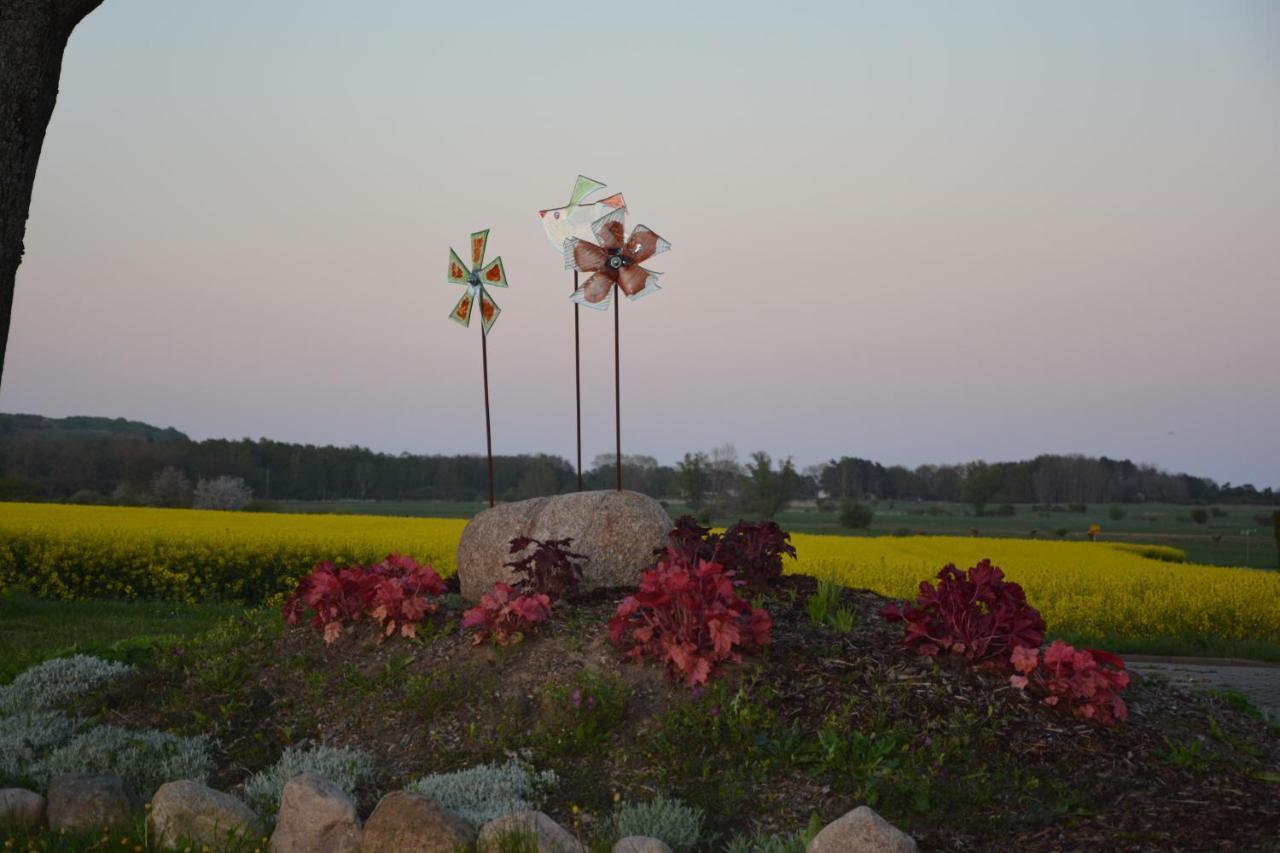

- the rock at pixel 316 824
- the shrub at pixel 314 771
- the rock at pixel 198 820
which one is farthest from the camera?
the shrub at pixel 314 771

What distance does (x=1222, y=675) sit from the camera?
978 cm

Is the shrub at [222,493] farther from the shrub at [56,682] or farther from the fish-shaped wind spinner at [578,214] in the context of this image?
the fish-shaped wind spinner at [578,214]

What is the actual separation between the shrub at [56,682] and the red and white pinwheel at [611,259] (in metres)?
4.66

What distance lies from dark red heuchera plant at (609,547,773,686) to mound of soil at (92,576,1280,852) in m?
0.14

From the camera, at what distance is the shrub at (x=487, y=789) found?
4.92 metres

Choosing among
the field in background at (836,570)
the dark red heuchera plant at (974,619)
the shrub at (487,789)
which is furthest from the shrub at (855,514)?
the shrub at (487,789)

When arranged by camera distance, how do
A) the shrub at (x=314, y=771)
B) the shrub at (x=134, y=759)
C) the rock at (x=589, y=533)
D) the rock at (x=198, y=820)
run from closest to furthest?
the rock at (x=198, y=820), the shrub at (x=314, y=771), the shrub at (x=134, y=759), the rock at (x=589, y=533)

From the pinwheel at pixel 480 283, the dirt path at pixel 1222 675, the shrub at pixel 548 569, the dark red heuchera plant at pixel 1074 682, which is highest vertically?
the pinwheel at pixel 480 283

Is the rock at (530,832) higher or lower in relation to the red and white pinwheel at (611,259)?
lower

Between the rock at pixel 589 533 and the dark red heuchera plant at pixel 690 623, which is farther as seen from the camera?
the rock at pixel 589 533

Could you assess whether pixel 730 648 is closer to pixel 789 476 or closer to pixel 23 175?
pixel 23 175

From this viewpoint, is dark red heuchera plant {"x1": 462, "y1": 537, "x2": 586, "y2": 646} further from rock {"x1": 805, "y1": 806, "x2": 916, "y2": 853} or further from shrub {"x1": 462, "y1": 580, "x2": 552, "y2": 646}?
rock {"x1": 805, "y1": 806, "x2": 916, "y2": 853}

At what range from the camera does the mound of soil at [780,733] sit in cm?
492

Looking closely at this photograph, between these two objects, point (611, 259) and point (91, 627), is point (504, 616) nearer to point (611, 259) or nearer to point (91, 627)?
point (611, 259)
